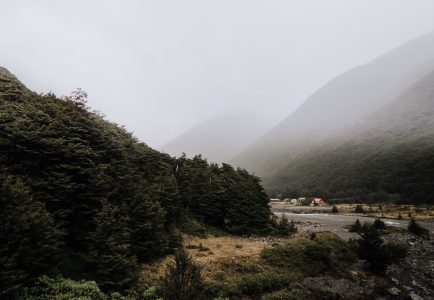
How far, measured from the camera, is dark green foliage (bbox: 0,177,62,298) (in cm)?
1434

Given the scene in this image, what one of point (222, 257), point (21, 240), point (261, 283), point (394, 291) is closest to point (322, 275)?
point (394, 291)

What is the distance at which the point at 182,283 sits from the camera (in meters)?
16.0

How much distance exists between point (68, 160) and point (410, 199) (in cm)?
11026

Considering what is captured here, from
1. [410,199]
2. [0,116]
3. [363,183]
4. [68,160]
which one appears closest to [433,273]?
[68,160]

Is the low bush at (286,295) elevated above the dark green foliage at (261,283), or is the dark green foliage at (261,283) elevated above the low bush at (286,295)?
the dark green foliage at (261,283)

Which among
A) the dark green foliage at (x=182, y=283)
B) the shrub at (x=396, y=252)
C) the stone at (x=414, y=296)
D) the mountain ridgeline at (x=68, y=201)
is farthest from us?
the shrub at (x=396, y=252)

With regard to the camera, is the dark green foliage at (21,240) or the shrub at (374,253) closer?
the dark green foliage at (21,240)

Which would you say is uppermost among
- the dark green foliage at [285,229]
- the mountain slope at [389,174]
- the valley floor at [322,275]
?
the mountain slope at [389,174]

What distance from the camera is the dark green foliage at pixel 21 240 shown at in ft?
47.1

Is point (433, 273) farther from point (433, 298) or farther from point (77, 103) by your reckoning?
point (77, 103)

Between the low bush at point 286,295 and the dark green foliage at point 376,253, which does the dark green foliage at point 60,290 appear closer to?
the low bush at point 286,295

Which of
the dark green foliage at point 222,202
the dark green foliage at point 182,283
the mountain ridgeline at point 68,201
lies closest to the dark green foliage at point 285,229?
the dark green foliage at point 222,202

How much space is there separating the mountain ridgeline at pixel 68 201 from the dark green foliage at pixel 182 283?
4.71 m

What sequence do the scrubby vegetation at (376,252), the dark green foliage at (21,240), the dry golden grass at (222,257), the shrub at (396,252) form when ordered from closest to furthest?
the dark green foliage at (21,240)
the dry golden grass at (222,257)
the scrubby vegetation at (376,252)
the shrub at (396,252)
